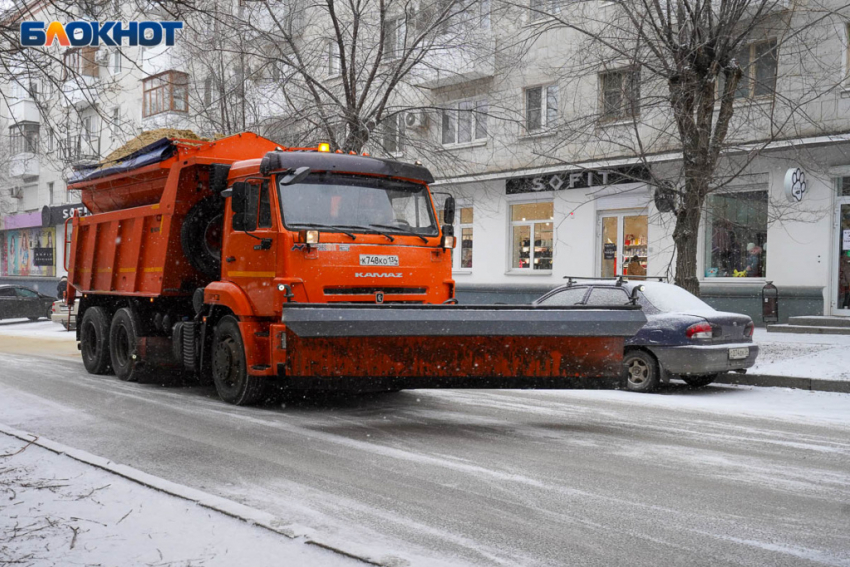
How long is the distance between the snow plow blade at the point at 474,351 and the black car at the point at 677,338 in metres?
2.75

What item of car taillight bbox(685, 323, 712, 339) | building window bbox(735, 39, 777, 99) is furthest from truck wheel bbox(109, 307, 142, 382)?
building window bbox(735, 39, 777, 99)

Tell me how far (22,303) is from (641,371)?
25.7m

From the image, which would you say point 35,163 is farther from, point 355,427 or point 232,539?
point 232,539

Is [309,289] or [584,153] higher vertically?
[584,153]

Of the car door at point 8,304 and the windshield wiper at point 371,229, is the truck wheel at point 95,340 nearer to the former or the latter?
the windshield wiper at point 371,229

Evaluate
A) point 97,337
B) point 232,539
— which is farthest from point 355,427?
point 97,337

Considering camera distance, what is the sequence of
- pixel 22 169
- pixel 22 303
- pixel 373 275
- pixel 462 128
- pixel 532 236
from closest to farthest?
pixel 373 275 → pixel 532 236 → pixel 462 128 → pixel 22 303 → pixel 22 169

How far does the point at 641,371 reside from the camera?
1130cm

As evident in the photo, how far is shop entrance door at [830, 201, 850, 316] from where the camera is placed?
17.9 metres

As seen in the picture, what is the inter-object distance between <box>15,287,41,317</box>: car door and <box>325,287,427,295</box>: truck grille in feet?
84.0

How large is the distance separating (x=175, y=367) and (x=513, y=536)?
299 inches

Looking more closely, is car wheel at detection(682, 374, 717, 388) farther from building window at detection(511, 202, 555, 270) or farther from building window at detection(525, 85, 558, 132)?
building window at detection(511, 202, 555, 270)

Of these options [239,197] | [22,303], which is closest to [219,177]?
[239,197]

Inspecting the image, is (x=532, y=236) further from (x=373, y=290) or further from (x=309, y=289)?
(x=309, y=289)
